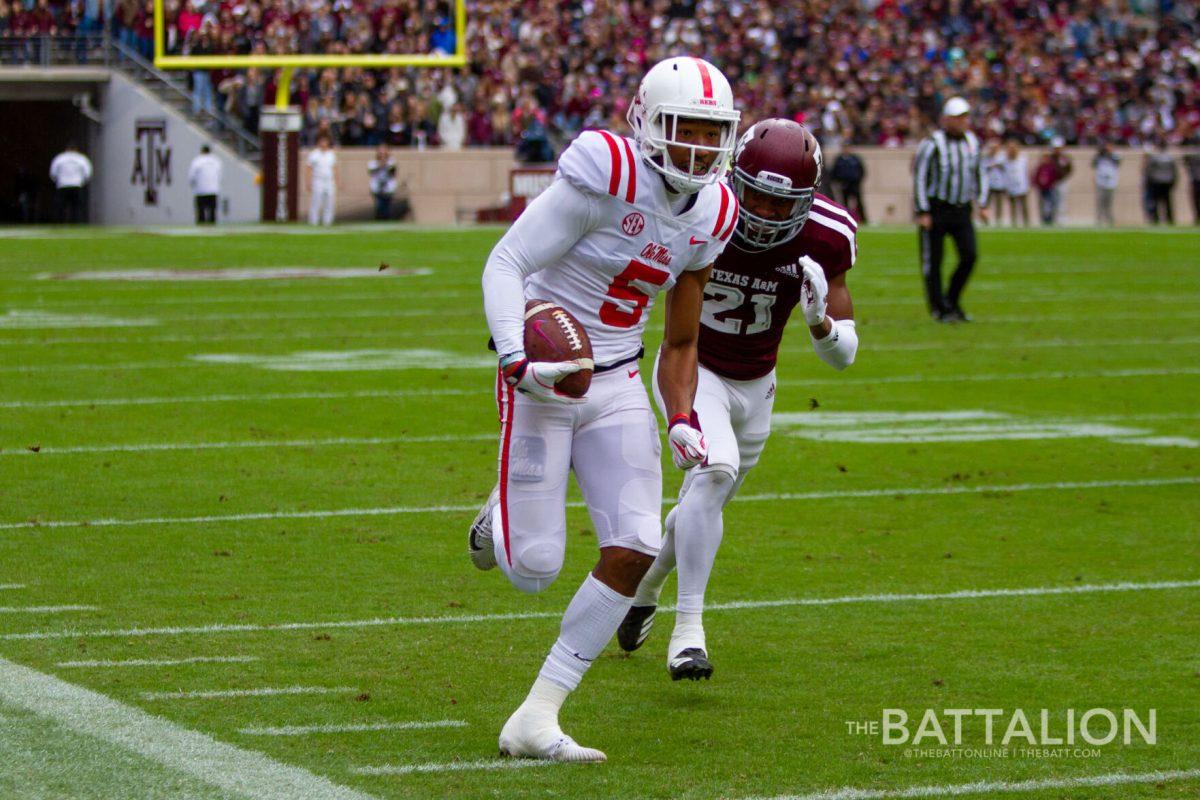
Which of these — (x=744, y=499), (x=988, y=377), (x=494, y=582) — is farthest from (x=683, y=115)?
(x=988, y=377)

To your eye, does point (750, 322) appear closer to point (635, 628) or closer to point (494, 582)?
point (635, 628)

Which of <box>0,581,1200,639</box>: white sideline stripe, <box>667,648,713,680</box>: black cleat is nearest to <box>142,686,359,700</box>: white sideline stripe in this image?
<box>0,581,1200,639</box>: white sideline stripe

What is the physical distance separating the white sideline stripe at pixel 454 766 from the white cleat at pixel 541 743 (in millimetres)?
17

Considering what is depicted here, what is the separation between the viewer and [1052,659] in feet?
17.7

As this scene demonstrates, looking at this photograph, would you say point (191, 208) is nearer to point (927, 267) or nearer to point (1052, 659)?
point (927, 267)

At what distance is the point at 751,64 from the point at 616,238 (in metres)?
29.6

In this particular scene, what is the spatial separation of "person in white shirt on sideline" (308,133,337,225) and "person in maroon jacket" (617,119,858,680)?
2335cm

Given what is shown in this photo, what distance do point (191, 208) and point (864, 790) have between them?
28813 millimetres

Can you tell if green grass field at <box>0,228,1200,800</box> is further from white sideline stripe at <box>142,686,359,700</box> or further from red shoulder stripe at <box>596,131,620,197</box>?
red shoulder stripe at <box>596,131,620,197</box>

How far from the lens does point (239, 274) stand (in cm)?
1927

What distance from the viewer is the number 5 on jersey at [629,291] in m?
4.76

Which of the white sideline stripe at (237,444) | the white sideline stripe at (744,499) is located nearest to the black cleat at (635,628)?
the white sideline stripe at (744,499)

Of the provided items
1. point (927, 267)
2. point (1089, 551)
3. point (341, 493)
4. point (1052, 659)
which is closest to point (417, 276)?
point (927, 267)

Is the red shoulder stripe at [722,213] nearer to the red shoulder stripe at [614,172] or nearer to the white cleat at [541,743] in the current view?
the red shoulder stripe at [614,172]
